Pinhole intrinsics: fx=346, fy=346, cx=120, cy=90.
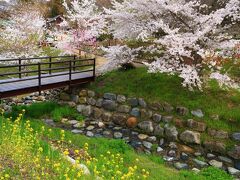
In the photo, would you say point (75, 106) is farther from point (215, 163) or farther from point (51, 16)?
point (51, 16)

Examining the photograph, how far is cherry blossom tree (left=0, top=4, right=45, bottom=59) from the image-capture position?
21484 millimetres

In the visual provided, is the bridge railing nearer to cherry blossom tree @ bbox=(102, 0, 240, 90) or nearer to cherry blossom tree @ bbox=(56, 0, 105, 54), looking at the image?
cherry blossom tree @ bbox=(56, 0, 105, 54)

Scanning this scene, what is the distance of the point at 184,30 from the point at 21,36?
39.2ft

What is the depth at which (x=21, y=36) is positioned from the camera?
72.5ft

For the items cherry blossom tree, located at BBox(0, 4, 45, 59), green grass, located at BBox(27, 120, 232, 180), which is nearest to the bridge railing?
cherry blossom tree, located at BBox(0, 4, 45, 59)

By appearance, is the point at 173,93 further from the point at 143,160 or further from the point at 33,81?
the point at 33,81

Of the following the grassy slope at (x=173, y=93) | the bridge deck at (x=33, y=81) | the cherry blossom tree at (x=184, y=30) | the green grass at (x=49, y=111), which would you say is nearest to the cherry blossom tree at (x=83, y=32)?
the bridge deck at (x=33, y=81)

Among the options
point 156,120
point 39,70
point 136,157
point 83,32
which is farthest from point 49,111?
point 83,32

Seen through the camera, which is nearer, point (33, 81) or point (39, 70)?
point (39, 70)

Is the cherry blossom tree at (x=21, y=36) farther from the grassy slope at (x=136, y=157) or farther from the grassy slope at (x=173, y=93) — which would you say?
the grassy slope at (x=136, y=157)

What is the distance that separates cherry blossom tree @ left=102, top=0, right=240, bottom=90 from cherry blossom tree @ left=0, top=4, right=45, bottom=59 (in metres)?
8.54

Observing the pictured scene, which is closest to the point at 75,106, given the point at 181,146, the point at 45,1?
the point at 181,146

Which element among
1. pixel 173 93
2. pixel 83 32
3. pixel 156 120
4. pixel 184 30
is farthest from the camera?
pixel 83 32

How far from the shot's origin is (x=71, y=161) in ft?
26.5
